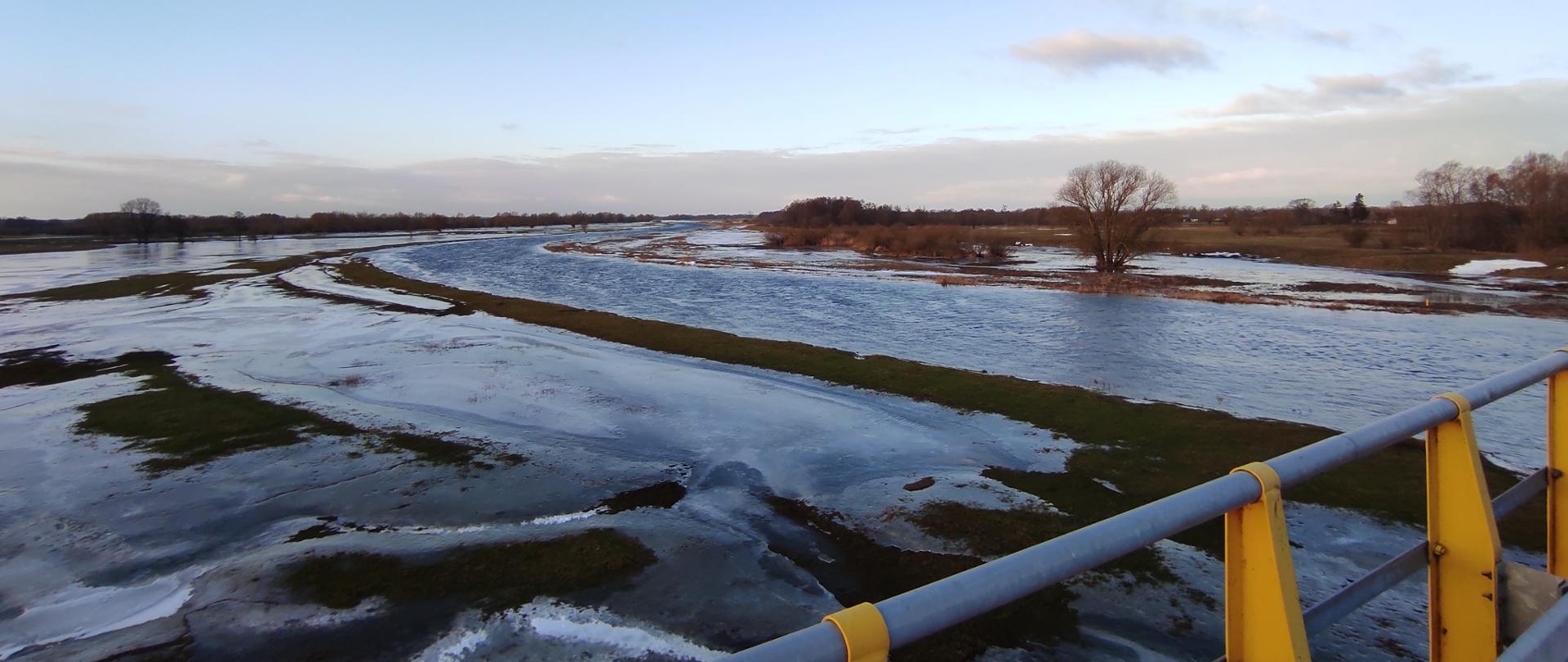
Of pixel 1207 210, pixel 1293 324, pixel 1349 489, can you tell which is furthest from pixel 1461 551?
pixel 1207 210

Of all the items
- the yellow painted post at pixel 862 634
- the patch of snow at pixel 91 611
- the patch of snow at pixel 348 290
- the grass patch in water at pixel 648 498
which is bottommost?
the patch of snow at pixel 91 611

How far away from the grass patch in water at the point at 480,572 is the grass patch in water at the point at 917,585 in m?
1.85

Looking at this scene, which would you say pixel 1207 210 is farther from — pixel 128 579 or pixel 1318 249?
pixel 128 579

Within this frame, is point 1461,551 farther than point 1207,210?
No

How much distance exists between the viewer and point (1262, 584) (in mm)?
2203

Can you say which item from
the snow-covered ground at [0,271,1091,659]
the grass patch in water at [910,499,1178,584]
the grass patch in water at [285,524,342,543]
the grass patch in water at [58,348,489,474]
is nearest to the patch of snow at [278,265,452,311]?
the snow-covered ground at [0,271,1091,659]

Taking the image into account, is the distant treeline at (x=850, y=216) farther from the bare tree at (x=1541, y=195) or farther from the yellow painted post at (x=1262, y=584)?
the yellow painted post at (x=1262, y=584)

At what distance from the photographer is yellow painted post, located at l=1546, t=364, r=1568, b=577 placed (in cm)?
361

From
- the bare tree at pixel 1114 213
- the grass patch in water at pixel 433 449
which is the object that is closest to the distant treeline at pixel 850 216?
the bare tree at pixel 1114 213

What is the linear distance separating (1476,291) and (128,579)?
163 feet

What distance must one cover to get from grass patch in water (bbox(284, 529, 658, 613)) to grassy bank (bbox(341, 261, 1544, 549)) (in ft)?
16.4

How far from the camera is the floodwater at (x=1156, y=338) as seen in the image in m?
15.8

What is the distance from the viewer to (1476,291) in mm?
37469

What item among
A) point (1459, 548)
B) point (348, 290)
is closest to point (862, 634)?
point (1459, 548)
